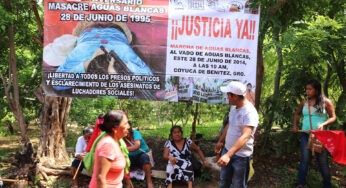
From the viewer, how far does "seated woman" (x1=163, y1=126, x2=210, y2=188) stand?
4.97 m

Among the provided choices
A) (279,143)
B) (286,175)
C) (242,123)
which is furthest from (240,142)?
(279,143)

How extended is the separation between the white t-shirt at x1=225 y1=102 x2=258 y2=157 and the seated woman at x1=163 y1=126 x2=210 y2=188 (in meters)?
1.47

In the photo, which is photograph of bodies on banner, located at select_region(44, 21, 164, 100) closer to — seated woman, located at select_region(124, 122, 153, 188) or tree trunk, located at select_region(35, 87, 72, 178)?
seated woman, located at select_region(124, 122, 153, 188)

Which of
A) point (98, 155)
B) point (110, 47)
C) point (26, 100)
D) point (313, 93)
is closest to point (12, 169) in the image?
point (26, 100)

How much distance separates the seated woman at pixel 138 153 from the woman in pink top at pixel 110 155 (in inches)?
93.0

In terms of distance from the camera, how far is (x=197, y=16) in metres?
4.96

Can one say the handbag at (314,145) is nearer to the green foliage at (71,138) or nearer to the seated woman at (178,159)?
the seated woman at (178,159)

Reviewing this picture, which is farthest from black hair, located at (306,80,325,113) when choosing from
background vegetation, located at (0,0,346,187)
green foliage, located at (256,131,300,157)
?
green foliage, located at (256,131,300,157)

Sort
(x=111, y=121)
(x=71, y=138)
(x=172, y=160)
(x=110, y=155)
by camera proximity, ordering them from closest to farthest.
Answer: (x=110, y=155)
(x=111, y=121)
(x=172, y=160)
(x=71, y=138)

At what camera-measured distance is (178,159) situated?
16.6 ft

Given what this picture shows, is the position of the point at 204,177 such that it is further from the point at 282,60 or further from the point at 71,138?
the point at 71,138

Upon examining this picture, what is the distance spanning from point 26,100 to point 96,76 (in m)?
3.75

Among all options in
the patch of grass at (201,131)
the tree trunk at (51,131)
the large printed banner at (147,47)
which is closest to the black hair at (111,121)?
the large printed banner at (147,47)

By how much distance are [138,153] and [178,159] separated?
0.69 metres
